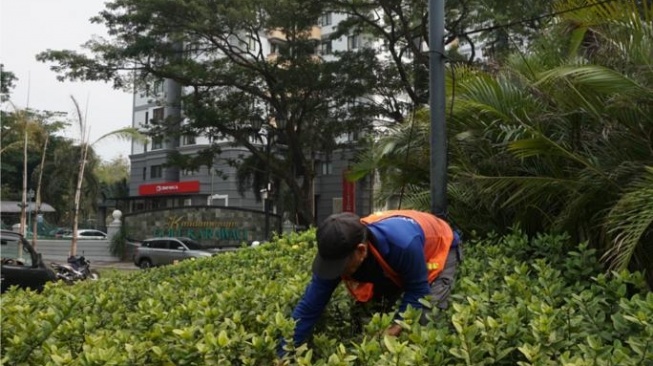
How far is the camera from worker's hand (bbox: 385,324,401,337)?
247 centimetres

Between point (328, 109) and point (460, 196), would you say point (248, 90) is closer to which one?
point (328, 109)

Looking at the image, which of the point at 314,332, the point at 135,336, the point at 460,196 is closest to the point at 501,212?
the point at 460,196

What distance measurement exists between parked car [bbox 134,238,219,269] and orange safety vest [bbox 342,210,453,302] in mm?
20564

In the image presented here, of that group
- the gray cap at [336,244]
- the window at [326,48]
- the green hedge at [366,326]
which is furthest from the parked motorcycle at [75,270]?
the gray cap at [336,244]

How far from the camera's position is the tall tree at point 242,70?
21172 mm

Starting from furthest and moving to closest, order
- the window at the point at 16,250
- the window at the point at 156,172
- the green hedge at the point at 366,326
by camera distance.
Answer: the window at the point at 156,172, the window at the point at 16,250, the green hedge at the point at 366,326

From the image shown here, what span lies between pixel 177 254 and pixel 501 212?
19729mm

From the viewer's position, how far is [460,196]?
17.0ft

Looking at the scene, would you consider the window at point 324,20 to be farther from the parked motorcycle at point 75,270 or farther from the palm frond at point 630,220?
the palm frond at point 630,220

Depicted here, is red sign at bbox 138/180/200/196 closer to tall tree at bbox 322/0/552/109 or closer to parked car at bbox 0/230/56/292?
tall tree at bbox 322/0/552/109

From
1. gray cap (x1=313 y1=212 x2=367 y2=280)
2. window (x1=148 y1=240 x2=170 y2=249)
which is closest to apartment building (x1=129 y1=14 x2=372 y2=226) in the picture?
window (x1=148 y1=240 x2=170 y2=249)

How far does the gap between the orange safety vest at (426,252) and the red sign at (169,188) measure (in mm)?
39693

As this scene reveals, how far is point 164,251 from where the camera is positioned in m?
24.0

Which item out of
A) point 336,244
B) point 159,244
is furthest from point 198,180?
point 336,244
